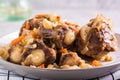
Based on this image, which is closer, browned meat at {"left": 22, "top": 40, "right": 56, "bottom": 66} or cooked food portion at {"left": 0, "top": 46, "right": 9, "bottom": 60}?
browned meat at {"left": 22, "top": 40, "right": 56, "bottom": 66}

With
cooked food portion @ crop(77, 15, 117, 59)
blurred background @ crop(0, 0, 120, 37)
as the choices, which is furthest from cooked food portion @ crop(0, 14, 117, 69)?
blurred background @ crop(0, 0, 120, 37)

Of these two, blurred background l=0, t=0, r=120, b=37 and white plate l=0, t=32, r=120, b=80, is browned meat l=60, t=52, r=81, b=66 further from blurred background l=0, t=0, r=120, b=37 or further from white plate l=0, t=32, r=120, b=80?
blurred background l=0, t=0, r=120, b=37

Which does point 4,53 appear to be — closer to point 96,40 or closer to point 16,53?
point 16,53

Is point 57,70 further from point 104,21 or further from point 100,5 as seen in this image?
point 100,5

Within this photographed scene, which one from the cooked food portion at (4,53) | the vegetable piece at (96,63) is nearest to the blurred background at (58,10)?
the cooked food portion at (4,53)

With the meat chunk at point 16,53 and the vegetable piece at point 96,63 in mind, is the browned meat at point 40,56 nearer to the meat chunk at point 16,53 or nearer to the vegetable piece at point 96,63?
the meat chunk at point 16,53

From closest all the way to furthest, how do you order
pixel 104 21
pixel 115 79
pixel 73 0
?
1. pixel 115 79
2. pixel 104 21
3. pixel 73 0

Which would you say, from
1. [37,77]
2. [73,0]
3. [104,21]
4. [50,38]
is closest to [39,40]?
[50,38]
